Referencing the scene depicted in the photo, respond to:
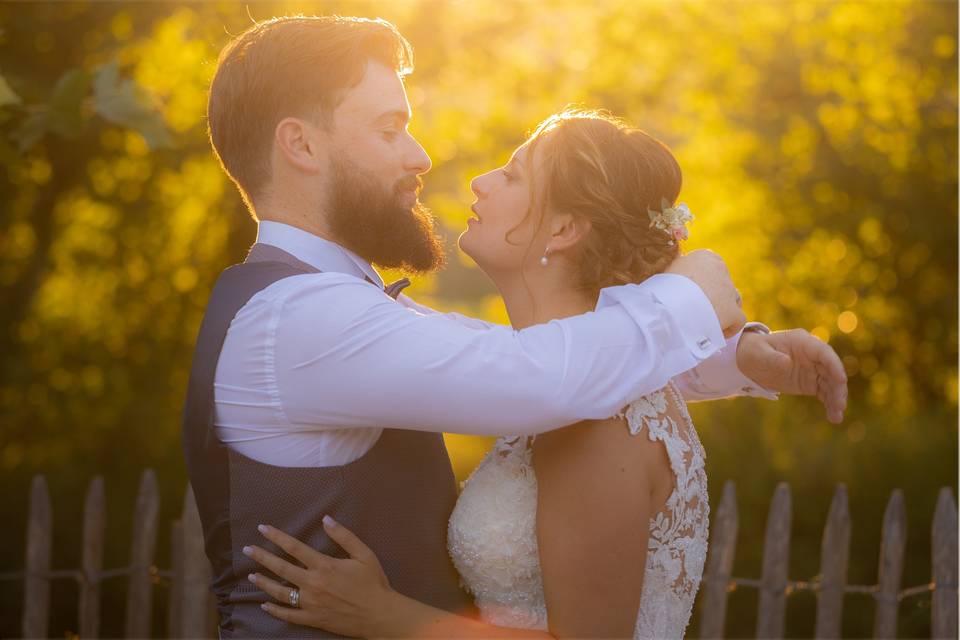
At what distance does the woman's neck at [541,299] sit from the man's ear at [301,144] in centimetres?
63

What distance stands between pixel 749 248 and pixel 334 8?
5.52 meters

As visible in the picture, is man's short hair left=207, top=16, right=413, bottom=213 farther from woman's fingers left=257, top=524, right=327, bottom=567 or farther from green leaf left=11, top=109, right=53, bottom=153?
green leaf left=11, top=109, right=53, bottom=153

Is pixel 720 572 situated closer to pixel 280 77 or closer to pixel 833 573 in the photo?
pixel 833 573

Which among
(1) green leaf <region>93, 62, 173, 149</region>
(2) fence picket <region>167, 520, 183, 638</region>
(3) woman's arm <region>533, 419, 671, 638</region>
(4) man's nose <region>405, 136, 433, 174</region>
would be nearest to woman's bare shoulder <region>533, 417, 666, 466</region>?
(3) woman's arm <region>533, 419, 671, 638</region>

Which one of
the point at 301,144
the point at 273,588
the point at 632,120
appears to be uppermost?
the point at 632,120

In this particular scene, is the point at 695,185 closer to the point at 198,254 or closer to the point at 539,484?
the point at 198,254

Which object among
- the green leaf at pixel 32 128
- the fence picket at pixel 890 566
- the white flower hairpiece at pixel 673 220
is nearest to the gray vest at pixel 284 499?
the white flower hairpiece at pixel 673 220

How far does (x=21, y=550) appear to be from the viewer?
21.3 ft

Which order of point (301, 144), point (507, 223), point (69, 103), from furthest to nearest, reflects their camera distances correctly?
point (69, 103), point (507, 223), point (301, 144)

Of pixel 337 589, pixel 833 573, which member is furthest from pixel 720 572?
pixel 337 589

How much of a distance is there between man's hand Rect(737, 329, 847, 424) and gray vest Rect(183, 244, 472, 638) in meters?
0.92

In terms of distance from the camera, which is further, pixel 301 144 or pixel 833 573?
pixel 833 573

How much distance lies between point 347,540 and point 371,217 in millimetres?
917

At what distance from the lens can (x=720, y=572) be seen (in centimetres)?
539
